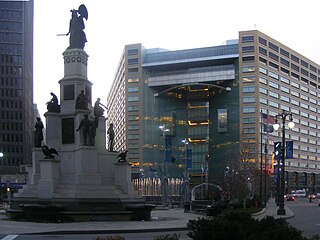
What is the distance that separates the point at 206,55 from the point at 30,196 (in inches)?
4955

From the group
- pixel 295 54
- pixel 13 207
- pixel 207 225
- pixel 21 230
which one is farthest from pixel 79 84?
pixel 295 54

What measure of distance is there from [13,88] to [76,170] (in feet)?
395

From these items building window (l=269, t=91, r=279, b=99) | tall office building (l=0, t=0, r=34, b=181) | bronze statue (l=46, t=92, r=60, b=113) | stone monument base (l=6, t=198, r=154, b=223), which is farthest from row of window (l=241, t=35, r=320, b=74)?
stone monument base (l=6, t=198, r=154, b=223)

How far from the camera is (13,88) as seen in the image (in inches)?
5723

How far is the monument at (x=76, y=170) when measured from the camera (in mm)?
28594

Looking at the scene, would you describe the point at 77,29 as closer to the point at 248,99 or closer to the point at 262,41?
the point at 248,99

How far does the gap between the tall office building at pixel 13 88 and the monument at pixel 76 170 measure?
368ft

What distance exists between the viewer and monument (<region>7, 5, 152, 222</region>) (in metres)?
28.6

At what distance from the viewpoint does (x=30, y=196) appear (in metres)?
30.8

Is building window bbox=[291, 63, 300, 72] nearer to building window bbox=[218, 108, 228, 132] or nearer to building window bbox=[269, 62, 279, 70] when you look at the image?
building window bbox=[269, 62, 279, 70]

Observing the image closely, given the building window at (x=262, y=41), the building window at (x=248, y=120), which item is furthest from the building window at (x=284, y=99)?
the building window at (x=248, y=120)

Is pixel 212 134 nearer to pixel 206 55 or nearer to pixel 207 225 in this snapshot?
pixel 206 55

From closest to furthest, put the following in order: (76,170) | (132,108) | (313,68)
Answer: (76,170), (132,108), (313,68)

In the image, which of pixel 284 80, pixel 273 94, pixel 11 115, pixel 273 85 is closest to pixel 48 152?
pixel 11 115
